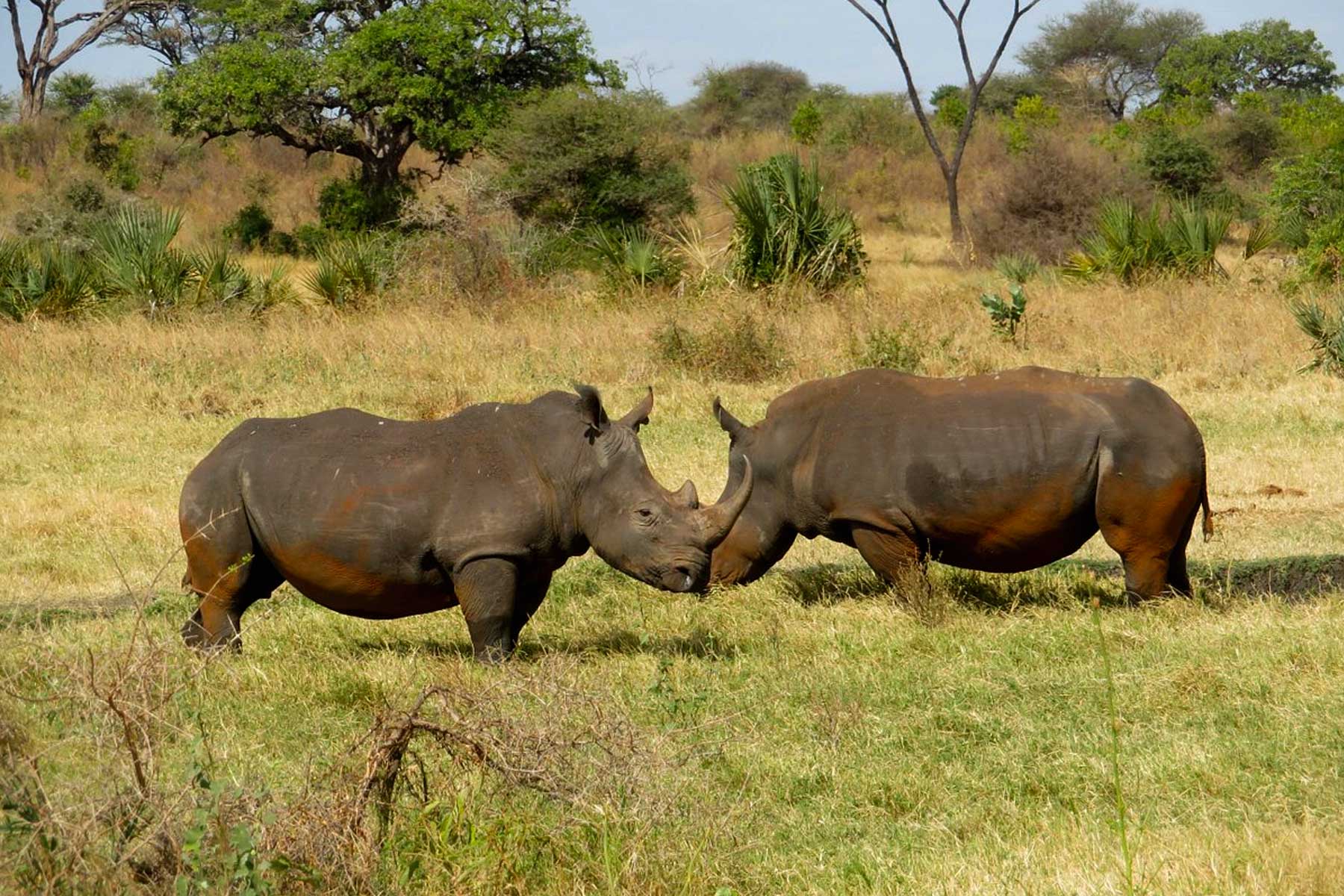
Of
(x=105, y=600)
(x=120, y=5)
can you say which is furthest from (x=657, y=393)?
(x=120, y=5)

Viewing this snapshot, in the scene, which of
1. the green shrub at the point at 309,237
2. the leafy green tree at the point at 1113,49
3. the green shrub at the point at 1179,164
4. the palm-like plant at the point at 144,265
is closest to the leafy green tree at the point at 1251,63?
the leafy green tree at the point at 1113,49

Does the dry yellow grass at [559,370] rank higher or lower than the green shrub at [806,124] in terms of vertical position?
lower

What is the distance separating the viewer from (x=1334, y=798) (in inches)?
212

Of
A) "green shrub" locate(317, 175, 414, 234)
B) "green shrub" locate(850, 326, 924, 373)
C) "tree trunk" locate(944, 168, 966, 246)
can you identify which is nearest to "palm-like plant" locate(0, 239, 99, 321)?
"green shrub" locate(850, 326, 924, 373)

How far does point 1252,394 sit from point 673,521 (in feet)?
32.8

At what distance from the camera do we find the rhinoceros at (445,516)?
7344mm

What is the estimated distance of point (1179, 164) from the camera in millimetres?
33844

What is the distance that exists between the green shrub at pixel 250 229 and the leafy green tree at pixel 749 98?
23.8m

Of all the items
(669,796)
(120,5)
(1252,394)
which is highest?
(120,5)

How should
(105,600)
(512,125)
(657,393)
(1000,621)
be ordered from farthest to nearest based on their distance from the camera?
(512,125) → (657,393) → (105,600) → (1000,621)

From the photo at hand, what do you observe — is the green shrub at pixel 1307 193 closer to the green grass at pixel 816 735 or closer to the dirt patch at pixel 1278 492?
the dirt patch at pixel 1278 492

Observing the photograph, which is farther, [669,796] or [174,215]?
[174,215]

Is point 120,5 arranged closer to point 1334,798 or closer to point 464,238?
point 464,238

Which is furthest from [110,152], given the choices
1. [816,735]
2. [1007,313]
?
[816,735]
